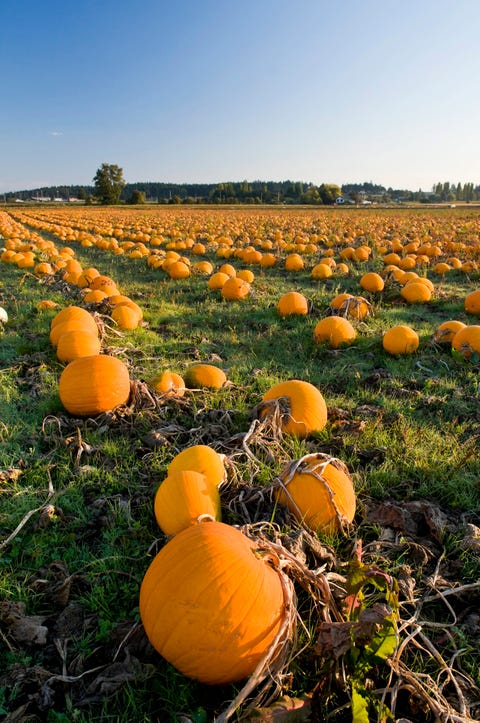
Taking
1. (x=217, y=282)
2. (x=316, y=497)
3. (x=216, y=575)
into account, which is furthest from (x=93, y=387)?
(x=217, y=282)

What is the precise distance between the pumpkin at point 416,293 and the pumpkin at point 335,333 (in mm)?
2845

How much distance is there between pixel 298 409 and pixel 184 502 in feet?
4.51

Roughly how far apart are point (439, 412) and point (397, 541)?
1901 mm

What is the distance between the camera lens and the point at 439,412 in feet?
13.1

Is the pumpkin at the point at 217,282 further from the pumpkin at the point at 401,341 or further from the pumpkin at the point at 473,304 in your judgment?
the pumpkin at the point at 473,304

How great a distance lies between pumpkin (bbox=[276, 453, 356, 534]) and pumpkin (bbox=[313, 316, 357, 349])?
132 inches

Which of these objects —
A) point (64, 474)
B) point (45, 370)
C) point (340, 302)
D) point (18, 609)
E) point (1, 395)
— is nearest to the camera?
point (18, 609)

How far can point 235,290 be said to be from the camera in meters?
8.06

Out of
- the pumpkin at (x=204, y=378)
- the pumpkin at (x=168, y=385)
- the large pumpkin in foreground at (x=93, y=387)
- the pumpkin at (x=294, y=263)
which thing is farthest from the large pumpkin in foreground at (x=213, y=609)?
the pumpkin at (x=294, y=263)

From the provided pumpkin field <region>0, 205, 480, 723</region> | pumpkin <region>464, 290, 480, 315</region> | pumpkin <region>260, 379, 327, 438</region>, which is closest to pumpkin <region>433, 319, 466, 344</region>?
pumpkin field <region>0, 205, 480, 723</region>

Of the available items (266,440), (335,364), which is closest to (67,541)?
(266,440)

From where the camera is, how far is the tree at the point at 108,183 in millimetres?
76438

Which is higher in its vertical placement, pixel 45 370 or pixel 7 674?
pixel 45 370

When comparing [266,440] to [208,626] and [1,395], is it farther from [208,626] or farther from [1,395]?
[1,395]
